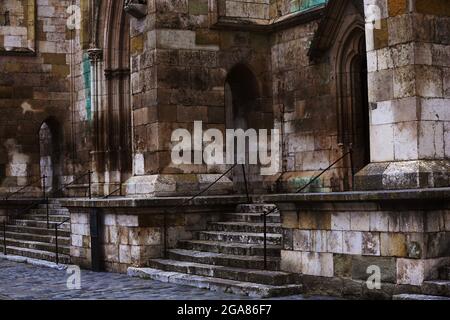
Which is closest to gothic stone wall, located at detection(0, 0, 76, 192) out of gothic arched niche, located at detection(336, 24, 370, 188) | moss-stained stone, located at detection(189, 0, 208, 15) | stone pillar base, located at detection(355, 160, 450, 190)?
moss-stained stone, located at detection(189, 0, 208, 15)

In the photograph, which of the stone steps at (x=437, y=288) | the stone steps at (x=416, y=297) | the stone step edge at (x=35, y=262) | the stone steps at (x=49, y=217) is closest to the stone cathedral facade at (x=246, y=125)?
the stone steps at (x=437, y=288)

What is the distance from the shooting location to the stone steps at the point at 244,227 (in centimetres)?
1348

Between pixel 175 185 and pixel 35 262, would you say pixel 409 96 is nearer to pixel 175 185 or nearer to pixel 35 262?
pixel 175 185

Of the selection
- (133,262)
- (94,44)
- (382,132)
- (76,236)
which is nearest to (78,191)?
(94,44)

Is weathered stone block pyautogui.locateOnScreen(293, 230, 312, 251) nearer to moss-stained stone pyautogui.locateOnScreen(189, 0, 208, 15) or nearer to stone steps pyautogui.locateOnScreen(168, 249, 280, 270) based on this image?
stone steps pyautogui.locateOnScreen(168, 249, 280, 270)

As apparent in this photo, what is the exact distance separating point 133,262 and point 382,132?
5.29 meters

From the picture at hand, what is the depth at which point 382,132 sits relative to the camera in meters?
11.4

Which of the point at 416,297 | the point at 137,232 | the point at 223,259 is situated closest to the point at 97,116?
the point at 137,232

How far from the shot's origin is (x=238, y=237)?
1387 centimetres

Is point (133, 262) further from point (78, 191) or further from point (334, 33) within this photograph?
point (78, 191)

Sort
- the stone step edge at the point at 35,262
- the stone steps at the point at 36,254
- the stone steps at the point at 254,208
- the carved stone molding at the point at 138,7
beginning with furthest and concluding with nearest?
the stone steps at the point at 36,254 < the carved stone molding at the point at 138,7 < the stone step edge at the point at 35,262 < the stone steps at the point at 254,208

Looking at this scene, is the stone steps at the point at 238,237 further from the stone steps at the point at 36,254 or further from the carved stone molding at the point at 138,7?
the carved stone molding at the point at 138,7

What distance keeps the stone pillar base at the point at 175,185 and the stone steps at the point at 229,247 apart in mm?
1363

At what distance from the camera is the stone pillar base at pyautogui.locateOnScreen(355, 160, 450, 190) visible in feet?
35.4
